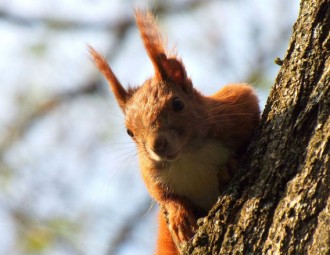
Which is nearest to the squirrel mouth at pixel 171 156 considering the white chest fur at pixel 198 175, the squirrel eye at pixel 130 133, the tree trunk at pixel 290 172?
the white chest fur at pixel 198 175

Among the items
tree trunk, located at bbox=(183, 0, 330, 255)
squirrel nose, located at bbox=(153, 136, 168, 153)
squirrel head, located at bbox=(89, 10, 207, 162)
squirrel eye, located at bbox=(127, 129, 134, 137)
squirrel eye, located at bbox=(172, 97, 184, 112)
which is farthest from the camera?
squirrel eye, located at bbox=(127, 129, 134, 137)

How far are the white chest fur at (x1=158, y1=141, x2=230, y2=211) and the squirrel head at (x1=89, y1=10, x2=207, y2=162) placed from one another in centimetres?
7

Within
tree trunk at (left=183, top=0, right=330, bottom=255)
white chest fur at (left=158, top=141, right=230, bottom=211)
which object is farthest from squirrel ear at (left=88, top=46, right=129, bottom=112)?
tree trunk at (left=183, top=0, right=330, bottom=255)

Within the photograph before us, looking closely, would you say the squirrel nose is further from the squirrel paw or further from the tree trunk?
the tree trunk

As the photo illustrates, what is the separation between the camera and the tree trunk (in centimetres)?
238

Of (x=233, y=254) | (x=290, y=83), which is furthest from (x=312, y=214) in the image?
(x=290, y=83)

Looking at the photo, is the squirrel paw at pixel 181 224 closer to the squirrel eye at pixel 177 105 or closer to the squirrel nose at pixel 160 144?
the squirrel nose at pixel 160 144

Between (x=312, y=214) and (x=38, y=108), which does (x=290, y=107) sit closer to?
(x=312, y=214)

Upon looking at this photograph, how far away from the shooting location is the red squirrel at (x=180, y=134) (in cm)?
330

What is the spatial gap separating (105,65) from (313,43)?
1.37 metres

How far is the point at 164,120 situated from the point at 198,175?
33 cm

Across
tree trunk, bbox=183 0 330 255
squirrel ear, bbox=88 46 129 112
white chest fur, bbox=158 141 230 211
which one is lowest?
tree trunk, bbox=183 0 330 255

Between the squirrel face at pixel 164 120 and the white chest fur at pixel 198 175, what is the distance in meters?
0.07

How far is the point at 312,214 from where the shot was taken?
236 cm
